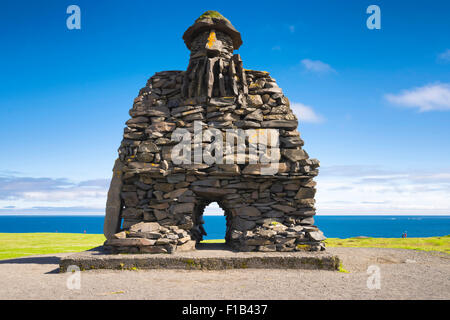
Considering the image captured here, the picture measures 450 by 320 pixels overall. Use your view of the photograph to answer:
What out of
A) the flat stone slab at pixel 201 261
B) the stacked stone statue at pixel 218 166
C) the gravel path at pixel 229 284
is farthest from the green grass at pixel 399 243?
the flat stone slab at pixel 201 261

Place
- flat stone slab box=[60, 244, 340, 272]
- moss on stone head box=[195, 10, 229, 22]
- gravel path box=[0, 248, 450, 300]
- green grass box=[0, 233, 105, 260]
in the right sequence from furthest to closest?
green grass box=[0, 233, 105, 260] < moss on stone head box=[195, 10, 229, 22] < flat stone slab box=[60, 244, 340, 272] < gravel path box=[0, 248, 450, 300]

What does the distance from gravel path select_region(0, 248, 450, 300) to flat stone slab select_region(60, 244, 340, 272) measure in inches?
8.4

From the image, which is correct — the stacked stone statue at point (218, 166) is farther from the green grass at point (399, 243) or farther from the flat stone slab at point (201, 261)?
the green grass at point (399, 243)

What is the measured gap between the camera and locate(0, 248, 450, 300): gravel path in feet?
18.6

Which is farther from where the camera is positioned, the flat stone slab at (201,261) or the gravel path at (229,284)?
the flat stone slab at (201,261)

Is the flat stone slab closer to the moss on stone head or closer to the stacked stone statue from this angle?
the stacked stone statue

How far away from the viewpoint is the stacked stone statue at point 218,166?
363 inches

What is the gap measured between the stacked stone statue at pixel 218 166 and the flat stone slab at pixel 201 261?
1.99ft

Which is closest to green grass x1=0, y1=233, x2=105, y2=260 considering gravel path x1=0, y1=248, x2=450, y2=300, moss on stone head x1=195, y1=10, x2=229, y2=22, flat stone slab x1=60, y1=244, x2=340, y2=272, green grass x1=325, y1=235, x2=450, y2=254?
gravel path x1=0, y1=248, x2=450, y2=300

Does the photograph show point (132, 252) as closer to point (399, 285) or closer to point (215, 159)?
point (215, 159)

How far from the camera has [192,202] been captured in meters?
9.40

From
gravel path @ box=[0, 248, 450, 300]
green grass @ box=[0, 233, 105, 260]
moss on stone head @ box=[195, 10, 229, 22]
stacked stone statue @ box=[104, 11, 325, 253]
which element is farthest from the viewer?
green grass @ box=[0, 233, 105, 260]

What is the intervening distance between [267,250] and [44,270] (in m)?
6.21
